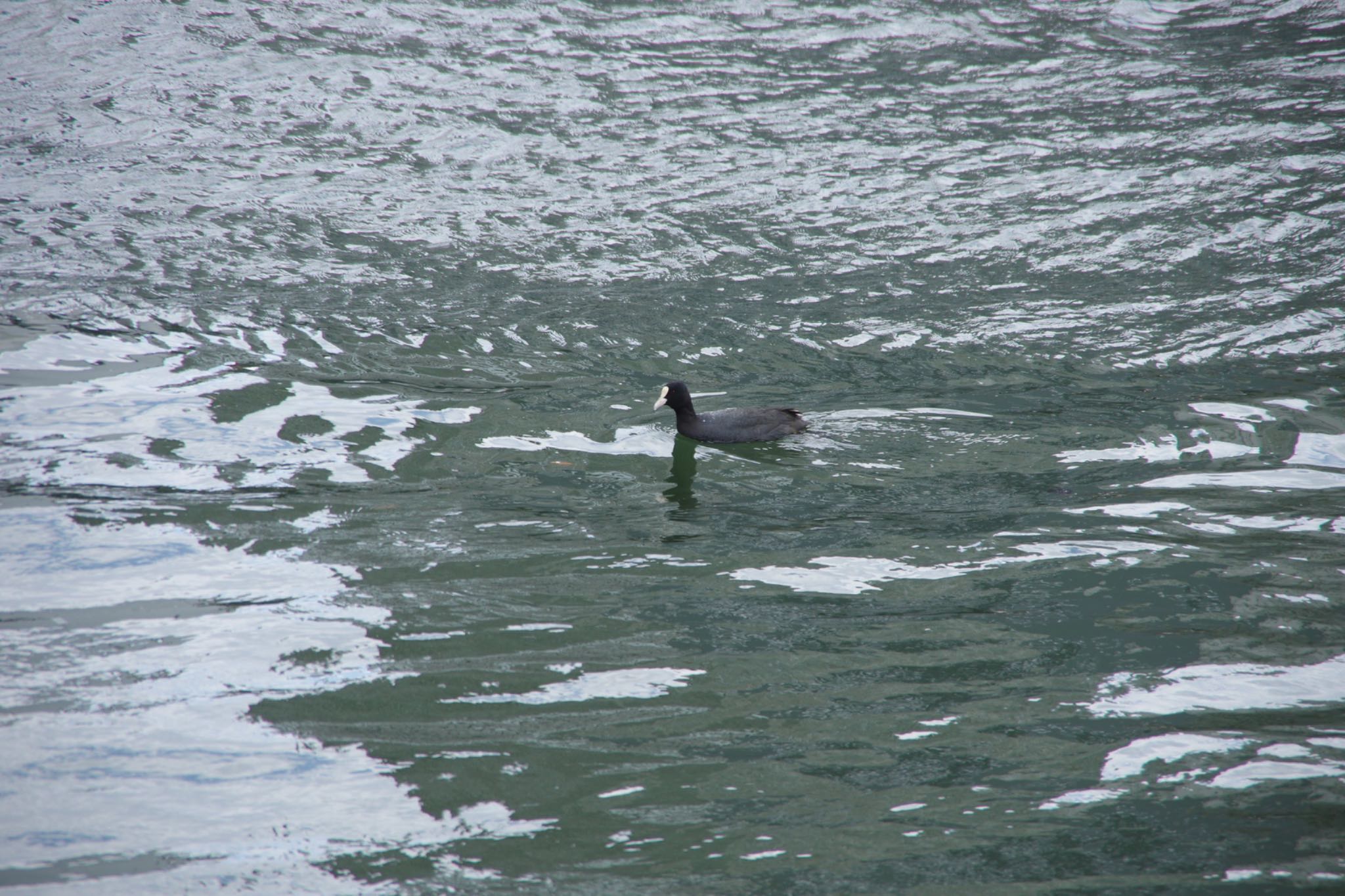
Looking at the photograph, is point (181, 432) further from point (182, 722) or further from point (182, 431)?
point (182, 722)

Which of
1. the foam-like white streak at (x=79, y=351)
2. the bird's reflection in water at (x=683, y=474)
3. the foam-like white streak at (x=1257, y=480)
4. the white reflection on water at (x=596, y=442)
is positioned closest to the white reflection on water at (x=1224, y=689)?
the foam-like white streak at (x=1257, y=480)

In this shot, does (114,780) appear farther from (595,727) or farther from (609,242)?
(609,242)

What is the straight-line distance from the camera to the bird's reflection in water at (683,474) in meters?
9.27

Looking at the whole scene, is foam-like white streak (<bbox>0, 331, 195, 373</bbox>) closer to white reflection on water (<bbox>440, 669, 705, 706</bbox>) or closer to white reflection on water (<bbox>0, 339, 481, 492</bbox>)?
white reflection on water (<bbox>0, 339, 481, 492</bbox>)

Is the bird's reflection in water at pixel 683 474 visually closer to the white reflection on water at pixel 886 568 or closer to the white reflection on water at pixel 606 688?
the white reflection on water at pixel 886 568

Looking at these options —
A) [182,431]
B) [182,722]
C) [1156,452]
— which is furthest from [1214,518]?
[182,431]

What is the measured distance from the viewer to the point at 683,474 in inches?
383

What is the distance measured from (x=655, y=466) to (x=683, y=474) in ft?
0.83

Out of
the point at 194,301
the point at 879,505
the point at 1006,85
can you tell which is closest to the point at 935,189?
the point at 1006,85

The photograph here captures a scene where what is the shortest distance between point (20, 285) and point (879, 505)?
881 cm

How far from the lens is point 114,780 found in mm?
5758

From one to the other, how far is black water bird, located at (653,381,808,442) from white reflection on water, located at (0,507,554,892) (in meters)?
3.44

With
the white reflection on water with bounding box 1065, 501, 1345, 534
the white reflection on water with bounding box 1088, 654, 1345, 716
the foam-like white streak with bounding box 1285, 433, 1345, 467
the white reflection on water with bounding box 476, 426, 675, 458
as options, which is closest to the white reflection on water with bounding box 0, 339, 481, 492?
the white reflection on water with bounding box 476, 426, 675, 458

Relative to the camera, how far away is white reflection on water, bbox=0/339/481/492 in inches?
354
